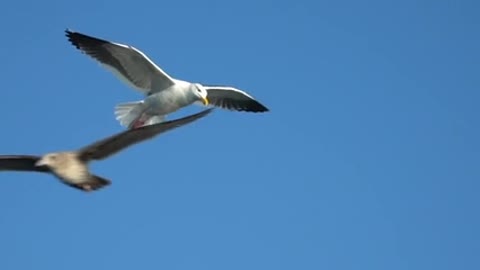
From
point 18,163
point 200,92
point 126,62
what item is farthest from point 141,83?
point 18,163

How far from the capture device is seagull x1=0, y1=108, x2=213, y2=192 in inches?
224

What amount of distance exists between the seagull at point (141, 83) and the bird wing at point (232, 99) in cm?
91

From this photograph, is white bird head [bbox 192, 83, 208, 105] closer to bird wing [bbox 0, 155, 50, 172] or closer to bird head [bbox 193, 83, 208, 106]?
bird head [bbox 193, 83, 208, 106]

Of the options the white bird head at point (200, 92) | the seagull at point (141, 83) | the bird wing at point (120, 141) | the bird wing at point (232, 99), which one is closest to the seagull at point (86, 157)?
the bird wing at point (120, 141)

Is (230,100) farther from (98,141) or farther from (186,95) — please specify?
(98,141)

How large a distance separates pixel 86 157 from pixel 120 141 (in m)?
0.22

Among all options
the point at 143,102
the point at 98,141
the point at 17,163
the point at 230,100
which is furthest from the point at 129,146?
the point at 230,100

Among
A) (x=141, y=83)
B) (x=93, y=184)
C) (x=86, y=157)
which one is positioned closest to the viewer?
(x=93, y=184)

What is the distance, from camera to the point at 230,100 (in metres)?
15.2

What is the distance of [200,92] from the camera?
13.7 m

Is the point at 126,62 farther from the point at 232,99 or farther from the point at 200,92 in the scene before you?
the point at 232,99

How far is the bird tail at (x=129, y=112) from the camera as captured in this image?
13.5 m

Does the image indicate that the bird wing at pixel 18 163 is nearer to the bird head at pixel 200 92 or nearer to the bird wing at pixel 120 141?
the bird wing at pixel 120 141

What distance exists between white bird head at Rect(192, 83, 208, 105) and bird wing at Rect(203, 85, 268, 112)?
789mm
